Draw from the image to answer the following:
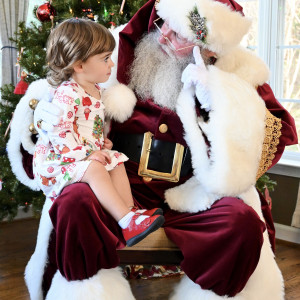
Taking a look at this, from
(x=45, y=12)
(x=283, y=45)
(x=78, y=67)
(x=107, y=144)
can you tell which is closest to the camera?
(x=78, y=67)

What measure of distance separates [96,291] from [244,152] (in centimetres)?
81

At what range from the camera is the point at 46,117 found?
191 cm

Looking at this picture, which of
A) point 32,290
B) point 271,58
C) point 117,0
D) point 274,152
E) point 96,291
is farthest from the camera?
point 271,58

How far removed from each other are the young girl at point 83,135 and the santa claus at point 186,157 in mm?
60

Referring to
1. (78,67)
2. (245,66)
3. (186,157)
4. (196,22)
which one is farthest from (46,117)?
(245,66)

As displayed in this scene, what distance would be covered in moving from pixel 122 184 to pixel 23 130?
578mm

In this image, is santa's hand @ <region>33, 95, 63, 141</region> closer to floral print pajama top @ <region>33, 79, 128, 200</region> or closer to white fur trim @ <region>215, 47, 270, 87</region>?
floral print pajama top @ <region>33, 79, 128, 200</region>

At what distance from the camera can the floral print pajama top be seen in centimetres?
186

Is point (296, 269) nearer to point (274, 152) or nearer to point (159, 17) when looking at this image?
point (274, 152)

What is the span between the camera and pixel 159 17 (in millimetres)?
2188

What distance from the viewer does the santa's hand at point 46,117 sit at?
187 cm

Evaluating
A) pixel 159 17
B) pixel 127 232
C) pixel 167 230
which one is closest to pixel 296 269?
pixel 167 230

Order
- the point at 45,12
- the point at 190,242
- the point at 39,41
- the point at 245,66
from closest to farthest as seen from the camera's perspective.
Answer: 1. the point at 190,242
2. the point at 245,66
3. the point at 45,12
4. the point at 39,41

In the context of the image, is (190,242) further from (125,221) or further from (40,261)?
(40,261)
